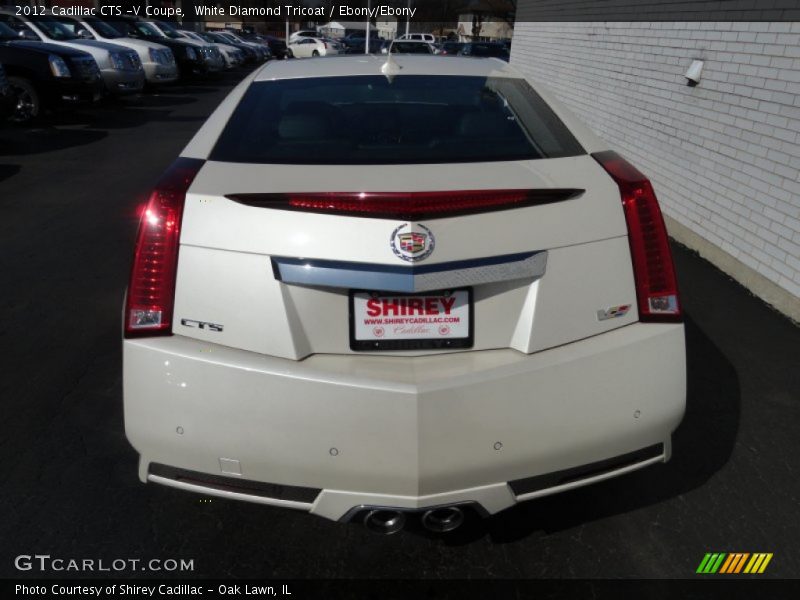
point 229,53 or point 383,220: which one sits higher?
point 383,220

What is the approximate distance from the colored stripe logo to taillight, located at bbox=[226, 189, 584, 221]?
1.53m

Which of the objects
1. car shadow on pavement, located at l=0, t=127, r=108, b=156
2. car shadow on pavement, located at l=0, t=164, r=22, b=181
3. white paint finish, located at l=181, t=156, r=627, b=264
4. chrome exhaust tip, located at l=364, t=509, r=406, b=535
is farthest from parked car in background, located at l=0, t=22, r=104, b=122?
chrome exhaust tip, located at l=364, t=509, r=406, b=535

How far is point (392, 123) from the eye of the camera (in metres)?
2.82

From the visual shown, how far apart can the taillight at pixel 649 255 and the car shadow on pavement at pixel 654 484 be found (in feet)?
2.41

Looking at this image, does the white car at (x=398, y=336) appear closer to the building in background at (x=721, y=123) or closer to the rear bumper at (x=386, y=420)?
the rear bumper at (x=386, y=420)

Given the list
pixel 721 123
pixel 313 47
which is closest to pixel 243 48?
pixel 313 47

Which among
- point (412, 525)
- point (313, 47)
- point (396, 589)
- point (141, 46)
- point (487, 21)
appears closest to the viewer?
point (396, 589)

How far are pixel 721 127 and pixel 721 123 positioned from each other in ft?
0.12

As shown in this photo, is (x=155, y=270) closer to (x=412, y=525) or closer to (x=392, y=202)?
(x=392, y=202)

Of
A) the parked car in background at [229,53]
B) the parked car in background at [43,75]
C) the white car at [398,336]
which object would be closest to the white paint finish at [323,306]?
the white car at [398,336]

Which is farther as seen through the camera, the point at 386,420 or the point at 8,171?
the point at 8,171

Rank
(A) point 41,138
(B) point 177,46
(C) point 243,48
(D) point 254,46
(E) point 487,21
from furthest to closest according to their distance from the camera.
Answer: (E) point 487,21
(D) point 254,46
(C) point 243,48
(B) point 177,46
(A) point 41,138

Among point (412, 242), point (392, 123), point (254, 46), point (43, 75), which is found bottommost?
point (254, 46)

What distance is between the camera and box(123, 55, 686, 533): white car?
1983 millimetres
